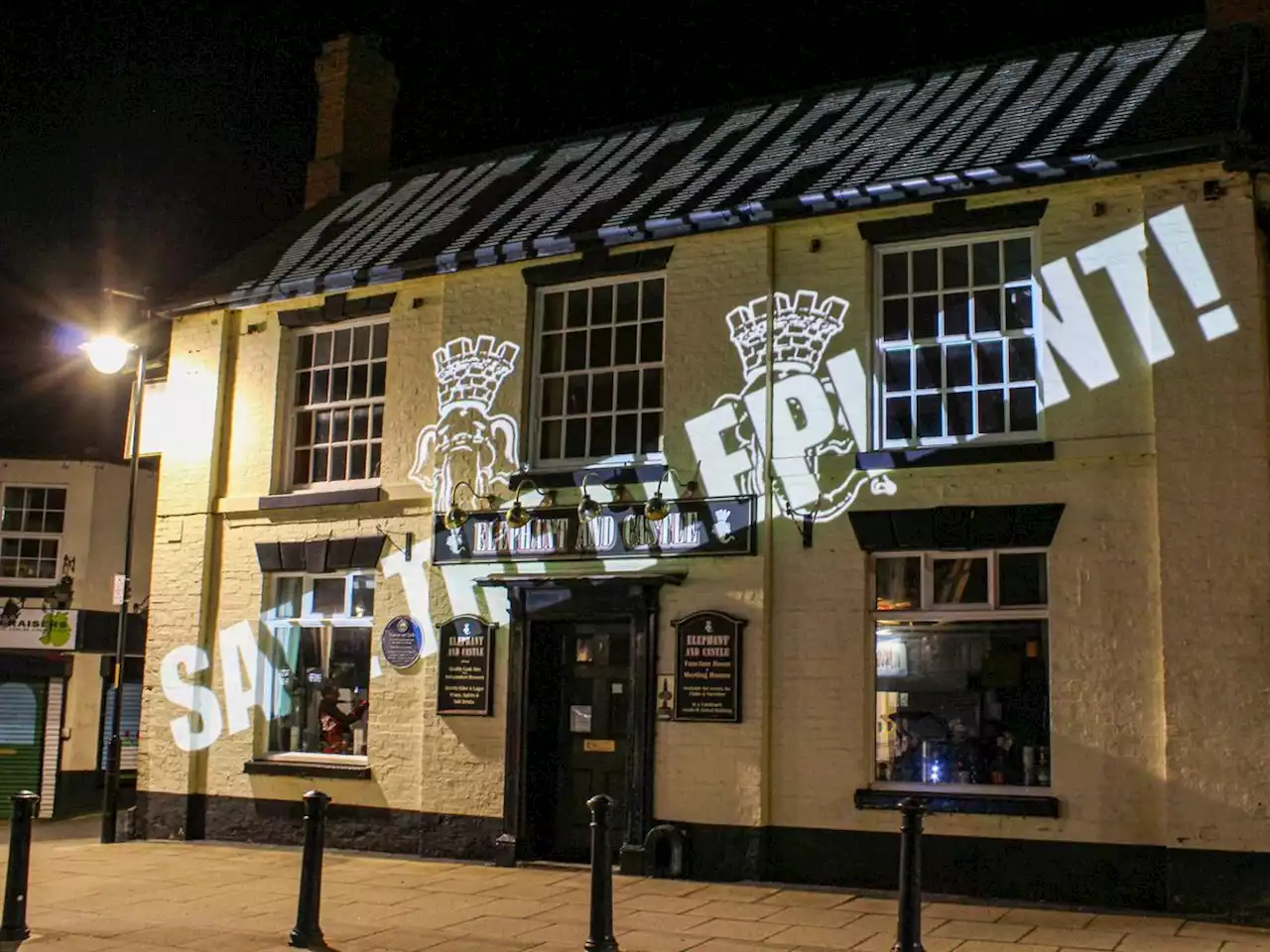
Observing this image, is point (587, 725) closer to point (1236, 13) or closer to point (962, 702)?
point (962, 702)

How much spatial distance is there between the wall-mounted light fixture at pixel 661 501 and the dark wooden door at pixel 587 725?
1165 millimetres

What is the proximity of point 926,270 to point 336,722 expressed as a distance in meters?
7.56

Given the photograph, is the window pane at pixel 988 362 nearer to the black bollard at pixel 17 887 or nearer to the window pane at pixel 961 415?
the window pane at pixel 961 415

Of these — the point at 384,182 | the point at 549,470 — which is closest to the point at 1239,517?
the point at 549,470

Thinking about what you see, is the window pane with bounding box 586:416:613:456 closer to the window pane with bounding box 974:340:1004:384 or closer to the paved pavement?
the window pane with bounding box 974:340:1004:384


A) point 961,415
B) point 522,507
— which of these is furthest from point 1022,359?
point 522,507

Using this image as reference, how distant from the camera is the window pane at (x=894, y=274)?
471 inches

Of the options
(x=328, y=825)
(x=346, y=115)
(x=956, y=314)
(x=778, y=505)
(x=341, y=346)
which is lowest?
(x=328, y=825)

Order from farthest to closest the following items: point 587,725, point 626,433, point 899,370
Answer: point 626,433 < point 587,725 < point 899,370

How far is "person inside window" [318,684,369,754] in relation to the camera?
14.0m

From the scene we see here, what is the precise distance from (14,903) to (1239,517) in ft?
29.7

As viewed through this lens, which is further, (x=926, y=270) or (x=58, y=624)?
(x=58, y=624)

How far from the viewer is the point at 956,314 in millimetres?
11672

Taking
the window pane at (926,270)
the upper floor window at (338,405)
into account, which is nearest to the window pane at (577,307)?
the upper floor window at (338,405)
